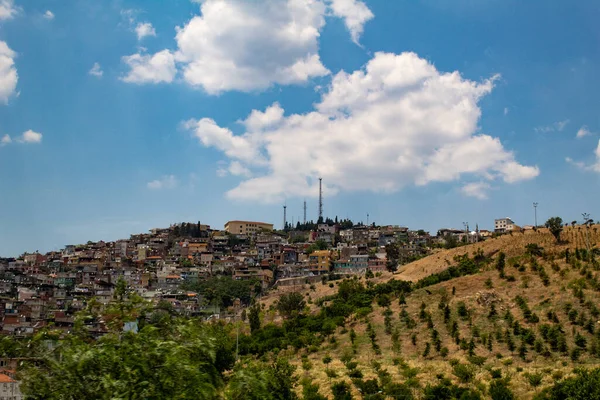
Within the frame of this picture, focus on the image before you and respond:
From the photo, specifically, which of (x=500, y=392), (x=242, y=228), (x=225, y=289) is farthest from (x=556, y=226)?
(x=242, y=228)

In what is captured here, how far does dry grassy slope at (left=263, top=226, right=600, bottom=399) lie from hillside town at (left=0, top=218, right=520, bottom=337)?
816 inches

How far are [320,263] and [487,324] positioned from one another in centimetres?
4741

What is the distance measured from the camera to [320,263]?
270 ft

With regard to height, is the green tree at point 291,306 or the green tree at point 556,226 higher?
the green tree at point 556,226

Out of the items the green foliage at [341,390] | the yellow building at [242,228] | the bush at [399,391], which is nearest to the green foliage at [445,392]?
the bush at [399,391]

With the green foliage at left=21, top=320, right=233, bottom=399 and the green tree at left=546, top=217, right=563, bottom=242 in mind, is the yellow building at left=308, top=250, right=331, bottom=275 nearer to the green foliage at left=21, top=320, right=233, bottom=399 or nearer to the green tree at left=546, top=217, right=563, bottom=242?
the green tree at left=546, top=217, right=563, bottom=242

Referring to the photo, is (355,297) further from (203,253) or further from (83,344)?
(203,253)

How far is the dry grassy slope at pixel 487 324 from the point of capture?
28.4 metres

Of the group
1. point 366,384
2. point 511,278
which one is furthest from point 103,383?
point 511,278

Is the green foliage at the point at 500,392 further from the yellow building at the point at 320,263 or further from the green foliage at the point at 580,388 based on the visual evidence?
the yellow building at the point at 320,263

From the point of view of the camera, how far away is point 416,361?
31.7 m

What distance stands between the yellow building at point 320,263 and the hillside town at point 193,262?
157 millimetres

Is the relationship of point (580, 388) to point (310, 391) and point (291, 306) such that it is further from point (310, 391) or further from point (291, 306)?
point (291, 306)

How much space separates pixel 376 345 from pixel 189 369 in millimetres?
28685
